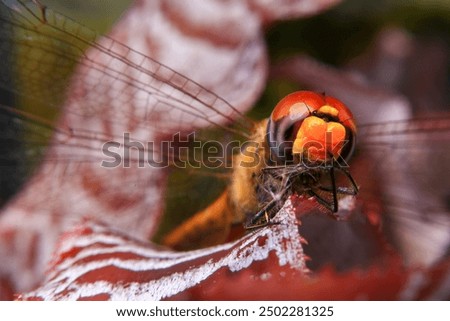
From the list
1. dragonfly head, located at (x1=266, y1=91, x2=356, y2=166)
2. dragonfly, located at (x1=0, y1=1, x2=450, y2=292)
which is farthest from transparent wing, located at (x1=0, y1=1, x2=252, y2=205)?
dragonfly head, located at (x1=266, y1=91, x2=356, y2=166)

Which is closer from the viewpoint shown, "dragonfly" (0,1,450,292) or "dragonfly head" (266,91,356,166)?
"dragonfly head" (266,91,356,166)

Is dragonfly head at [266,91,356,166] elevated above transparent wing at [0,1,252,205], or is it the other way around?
transparent wing at [0,1,252,205]

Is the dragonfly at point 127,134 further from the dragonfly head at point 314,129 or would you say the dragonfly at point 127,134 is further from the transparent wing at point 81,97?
the dragonfly head at point 314,129

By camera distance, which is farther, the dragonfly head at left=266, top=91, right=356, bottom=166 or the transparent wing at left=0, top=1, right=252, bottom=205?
the transparent wing at left=0, top=1, right=252, bottom=205

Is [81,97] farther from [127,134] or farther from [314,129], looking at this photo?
[314,129]

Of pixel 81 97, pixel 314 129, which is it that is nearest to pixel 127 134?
pixel 81 97

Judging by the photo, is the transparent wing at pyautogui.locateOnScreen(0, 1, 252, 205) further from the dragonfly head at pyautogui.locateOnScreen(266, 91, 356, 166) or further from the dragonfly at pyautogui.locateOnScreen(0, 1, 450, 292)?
the dragonfly head at pyautogui.locateOnScreen(266, 91, 356, 166)

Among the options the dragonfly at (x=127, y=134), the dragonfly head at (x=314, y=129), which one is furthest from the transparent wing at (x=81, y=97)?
the dragonfly head at (x=314, y=129)
